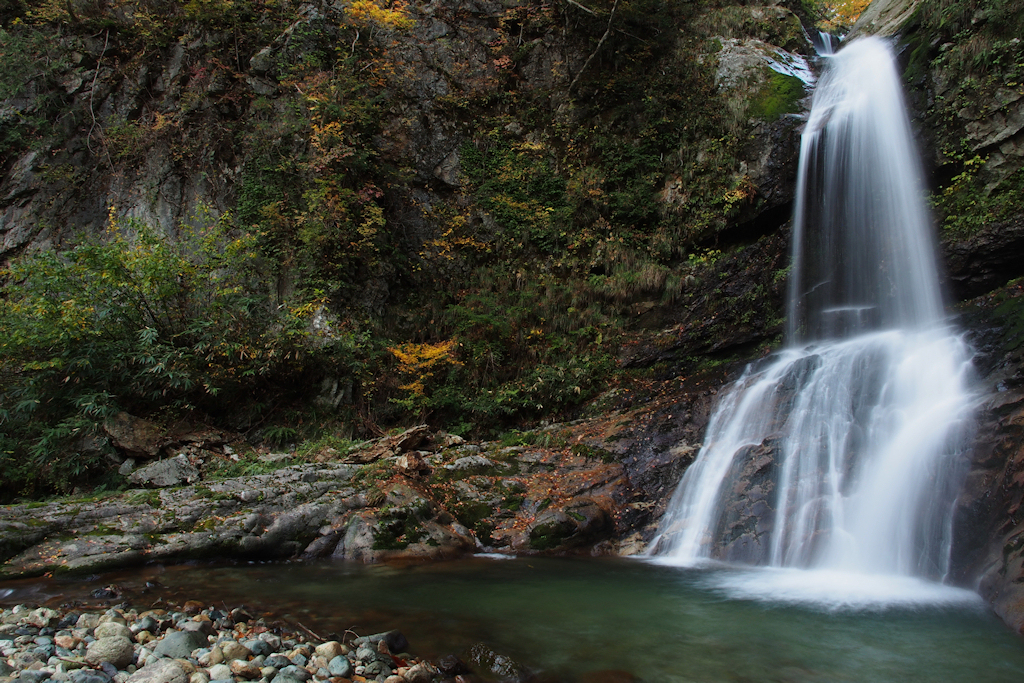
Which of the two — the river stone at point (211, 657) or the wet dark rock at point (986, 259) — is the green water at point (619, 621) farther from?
the wet dark rock at point (986, 259)

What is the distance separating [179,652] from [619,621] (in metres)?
3.04

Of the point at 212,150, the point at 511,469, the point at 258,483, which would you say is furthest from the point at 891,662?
the point at 212,150

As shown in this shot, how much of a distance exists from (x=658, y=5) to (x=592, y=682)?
50.6 ft

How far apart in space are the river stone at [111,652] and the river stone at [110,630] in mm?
217

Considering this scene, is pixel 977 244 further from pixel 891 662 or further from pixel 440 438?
pixel 440 438

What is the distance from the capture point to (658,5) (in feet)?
45.3

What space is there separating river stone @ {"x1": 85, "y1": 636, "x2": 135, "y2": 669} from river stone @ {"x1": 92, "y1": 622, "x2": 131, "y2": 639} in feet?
0.71

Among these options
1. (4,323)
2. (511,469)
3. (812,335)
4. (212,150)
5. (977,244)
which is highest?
(212,150)

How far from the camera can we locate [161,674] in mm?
2775

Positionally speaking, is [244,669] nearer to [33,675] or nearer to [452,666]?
[33,675]

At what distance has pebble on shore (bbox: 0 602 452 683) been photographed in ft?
9.33

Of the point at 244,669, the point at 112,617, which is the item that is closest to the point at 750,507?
the point at 244,669

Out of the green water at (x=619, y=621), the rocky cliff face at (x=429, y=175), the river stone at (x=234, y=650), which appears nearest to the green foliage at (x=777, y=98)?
the rocky cliff face at (x=429, y=175)

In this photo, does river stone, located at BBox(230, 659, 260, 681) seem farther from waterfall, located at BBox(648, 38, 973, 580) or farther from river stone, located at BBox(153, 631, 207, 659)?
waterfall, located at BBox(648, 38, 973, 580)
